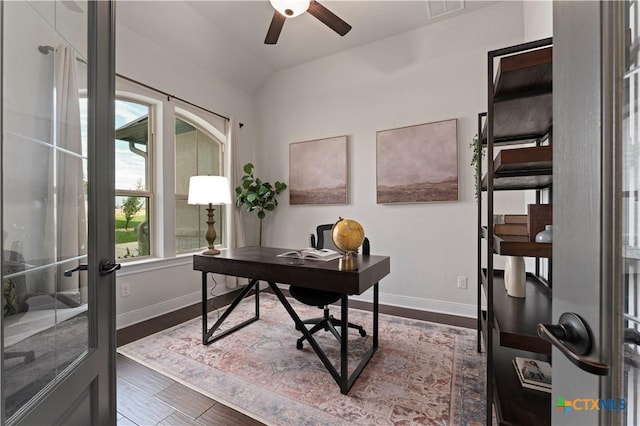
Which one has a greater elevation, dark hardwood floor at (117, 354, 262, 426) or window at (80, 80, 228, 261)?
window at (80, 80, 228, 261)

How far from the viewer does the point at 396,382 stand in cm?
184

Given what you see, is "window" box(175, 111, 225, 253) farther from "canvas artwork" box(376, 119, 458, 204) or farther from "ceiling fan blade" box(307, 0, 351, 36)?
"canvas artwork" box(376, 119, 458, 204)

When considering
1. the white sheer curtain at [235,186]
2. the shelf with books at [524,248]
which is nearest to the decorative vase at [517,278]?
the shelf with books at [524,248]

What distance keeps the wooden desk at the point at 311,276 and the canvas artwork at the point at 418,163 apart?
139 centimetres

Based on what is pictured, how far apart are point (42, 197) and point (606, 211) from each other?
4.30 feet

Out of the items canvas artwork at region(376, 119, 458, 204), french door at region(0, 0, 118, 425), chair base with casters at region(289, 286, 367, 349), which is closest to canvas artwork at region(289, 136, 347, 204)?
canvas artwork at region(376, 119, 458, 204)

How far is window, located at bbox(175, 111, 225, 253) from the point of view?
3.54 meters

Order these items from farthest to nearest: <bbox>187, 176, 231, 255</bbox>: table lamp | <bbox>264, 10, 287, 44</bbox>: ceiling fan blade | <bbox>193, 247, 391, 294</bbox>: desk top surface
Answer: <bbox>187, 176, 231, 255</bbox>: table lamp < <bbox>264, 10, 287, 44</bbox>: ceiling fan blade < <bbox>193, 247, 391, 294</bbox>: desk top surface

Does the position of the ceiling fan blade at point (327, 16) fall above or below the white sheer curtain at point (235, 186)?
above

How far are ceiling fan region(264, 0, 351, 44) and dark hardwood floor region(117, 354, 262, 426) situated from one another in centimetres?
275

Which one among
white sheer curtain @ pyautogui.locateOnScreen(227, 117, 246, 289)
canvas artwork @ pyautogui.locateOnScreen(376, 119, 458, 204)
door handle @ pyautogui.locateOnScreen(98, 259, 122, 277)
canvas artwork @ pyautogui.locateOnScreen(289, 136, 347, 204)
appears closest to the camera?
door handle @ pyautogui.locateOnScreen(98, 259, 122, 277)

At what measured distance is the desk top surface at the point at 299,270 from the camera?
1699 millimetres

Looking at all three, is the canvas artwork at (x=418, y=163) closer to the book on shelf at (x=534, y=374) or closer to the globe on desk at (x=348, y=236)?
the globe on desk at (x=348, y=236)

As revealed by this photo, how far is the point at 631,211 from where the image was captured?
45 cm
